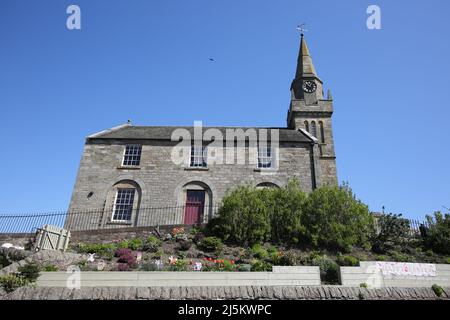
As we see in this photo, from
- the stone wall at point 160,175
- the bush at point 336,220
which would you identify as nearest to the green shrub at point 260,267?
the bush at point 336,220

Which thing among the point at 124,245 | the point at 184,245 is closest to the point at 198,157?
the point at 184,245

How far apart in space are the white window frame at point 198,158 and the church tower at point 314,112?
9.71 m

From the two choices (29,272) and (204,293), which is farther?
(29,272)

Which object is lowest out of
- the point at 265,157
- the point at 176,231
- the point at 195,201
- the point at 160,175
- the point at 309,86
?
the point at 176,231

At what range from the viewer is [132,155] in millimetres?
23984

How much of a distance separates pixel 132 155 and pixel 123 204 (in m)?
3.85

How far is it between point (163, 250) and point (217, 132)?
12.6 m

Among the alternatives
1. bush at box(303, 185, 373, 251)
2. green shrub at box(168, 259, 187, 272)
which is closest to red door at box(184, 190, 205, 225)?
bush at box(303, 185, 373, 251)

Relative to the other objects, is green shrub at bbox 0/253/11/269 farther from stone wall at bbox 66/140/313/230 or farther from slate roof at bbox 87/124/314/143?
slate roof at bbox 87/124/314/143

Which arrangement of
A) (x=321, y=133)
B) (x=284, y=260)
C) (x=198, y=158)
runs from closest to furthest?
1. (x=284, y=260)
2. (x=198, y=158)
3. (x=321, y=133)

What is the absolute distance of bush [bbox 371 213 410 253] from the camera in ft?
55.0

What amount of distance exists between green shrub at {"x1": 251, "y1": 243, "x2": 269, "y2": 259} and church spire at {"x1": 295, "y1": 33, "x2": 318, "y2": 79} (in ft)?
73.0

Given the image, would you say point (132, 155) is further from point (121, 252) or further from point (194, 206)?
point (121, 252)

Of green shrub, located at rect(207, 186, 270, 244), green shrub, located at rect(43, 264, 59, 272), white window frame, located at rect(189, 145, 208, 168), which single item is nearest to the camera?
green shrub, located at rect(43, 264, 59, 272)
